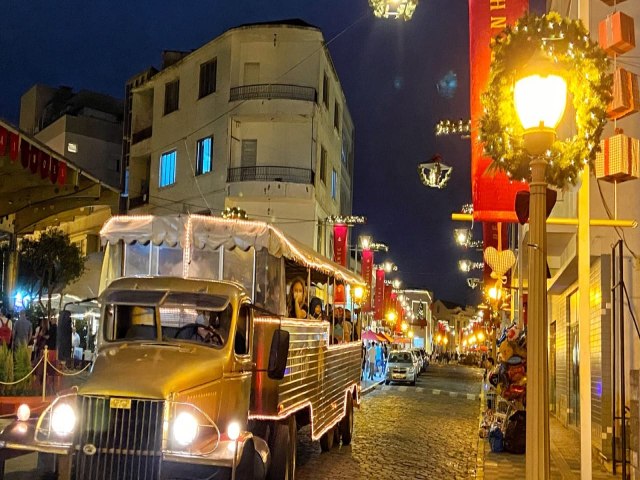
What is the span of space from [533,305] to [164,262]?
520 centimetres

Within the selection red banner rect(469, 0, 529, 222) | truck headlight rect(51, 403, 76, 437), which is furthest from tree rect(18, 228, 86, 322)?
truck headlight rect(51, 403, 76, 437)

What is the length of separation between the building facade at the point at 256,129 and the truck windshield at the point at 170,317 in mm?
24425

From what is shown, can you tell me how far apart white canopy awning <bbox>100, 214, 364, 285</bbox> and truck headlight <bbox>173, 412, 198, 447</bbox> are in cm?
282

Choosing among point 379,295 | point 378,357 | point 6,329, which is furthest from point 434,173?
point 378,357

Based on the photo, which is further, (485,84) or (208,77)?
(208,77)

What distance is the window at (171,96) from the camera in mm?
36812

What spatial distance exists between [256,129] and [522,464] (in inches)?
919

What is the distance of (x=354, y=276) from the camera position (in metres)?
16.4

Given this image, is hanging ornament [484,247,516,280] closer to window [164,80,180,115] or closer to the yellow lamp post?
the yellow lamp post

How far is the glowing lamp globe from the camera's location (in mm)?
6332

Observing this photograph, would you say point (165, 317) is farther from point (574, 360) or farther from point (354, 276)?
point (574, 360)

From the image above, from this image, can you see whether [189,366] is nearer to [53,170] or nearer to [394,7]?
[394,7]

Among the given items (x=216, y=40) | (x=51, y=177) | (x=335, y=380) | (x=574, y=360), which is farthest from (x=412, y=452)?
(x=216, y=40)

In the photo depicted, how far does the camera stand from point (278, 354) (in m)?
8.62
